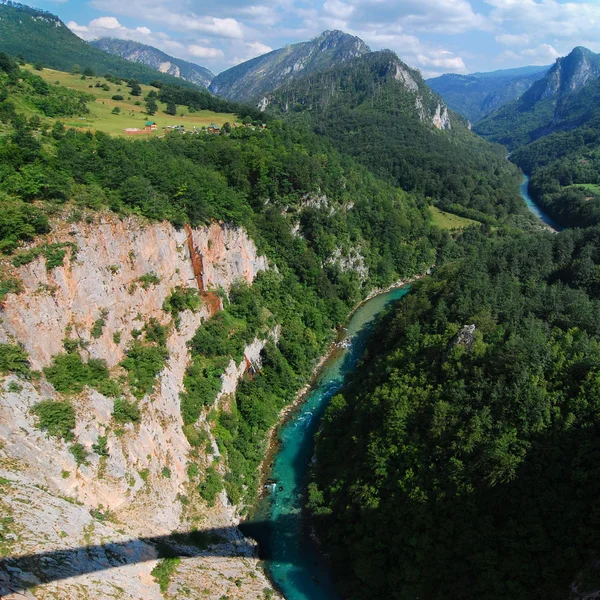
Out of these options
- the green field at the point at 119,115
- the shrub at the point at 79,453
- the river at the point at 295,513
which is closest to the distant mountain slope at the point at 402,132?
the green field at the point at 119,115

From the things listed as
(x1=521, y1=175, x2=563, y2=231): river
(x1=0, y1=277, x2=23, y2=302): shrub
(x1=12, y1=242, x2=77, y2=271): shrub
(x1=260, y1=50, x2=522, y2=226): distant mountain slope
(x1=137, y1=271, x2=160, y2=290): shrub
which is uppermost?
(x1=260, y1=50, x2=522, y2=226): distant mountain slope

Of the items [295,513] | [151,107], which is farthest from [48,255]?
[151,107]

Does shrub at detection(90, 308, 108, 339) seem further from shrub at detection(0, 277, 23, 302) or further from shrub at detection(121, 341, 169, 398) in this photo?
shrub at detection(0, 277, 23, 302)

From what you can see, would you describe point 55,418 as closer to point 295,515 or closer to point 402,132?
point 295,515

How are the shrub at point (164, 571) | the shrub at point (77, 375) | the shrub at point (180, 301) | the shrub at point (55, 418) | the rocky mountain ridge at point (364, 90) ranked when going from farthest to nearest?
the rocky mountain ridge at point (364, 90) < the shrub at point (180, 301) < the shrub at point (77, 375) < the shrub at point (164, 571) < the shrub at point (55, 418)

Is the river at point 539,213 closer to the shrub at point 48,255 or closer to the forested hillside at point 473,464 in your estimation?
the forested hillside at point 473,464

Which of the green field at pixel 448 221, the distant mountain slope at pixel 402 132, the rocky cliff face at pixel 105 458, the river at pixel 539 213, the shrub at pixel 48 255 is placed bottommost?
the rocky cliff face at pixel 105 458

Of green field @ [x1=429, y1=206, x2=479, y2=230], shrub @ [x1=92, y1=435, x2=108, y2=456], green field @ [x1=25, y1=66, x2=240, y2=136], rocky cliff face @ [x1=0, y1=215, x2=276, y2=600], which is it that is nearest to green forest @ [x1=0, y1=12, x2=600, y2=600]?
shrub @ [x1=92, y1=435, x2=108, y2=456]
